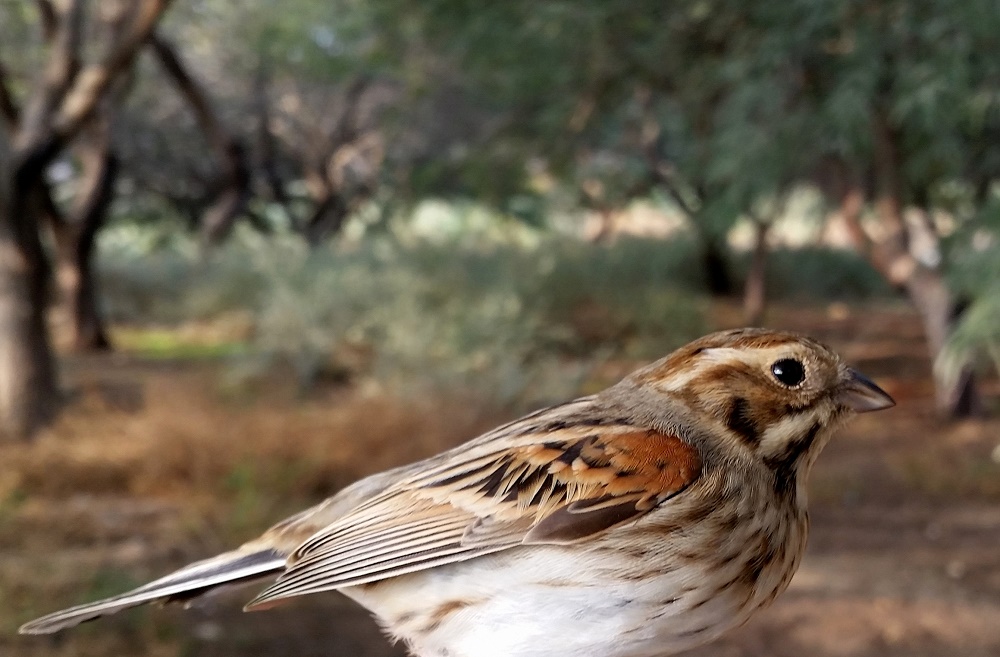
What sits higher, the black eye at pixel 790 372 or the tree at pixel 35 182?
the tree at pixel 35 182

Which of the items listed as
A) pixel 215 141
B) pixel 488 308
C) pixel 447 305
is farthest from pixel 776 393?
pixel 215 141

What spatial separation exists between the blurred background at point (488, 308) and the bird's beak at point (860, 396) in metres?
1.72

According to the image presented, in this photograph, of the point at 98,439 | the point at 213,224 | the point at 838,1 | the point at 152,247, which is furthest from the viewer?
the point at 152,247

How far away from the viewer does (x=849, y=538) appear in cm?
333

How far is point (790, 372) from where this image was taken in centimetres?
96

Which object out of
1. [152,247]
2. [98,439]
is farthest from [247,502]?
[152,247]

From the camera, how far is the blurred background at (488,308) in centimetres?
280

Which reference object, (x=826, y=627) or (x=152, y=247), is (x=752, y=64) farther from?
(x=152, y=247)

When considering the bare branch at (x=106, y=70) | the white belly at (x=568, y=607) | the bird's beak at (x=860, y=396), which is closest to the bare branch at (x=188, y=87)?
the bare branch at (x=106, y=70)

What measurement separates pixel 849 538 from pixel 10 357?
372cm

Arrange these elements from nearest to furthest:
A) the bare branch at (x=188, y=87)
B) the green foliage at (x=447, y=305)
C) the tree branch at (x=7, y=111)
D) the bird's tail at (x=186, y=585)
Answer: the bird's tail at (x=186, y=585)
the tree branch at (x=7, y=111)
the green foliage at (x=447, y=305)
the bare branch at (x=188, y=87)

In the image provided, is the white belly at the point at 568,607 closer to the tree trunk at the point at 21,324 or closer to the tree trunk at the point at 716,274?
the tree trunk at the point at 21,324

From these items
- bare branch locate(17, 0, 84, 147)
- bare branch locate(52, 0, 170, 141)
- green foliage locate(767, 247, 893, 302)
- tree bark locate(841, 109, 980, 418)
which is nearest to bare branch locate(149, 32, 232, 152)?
bare branch locate(17, 0, 84, 147)

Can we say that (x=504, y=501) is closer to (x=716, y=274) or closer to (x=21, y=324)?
(x=21, y=324)
